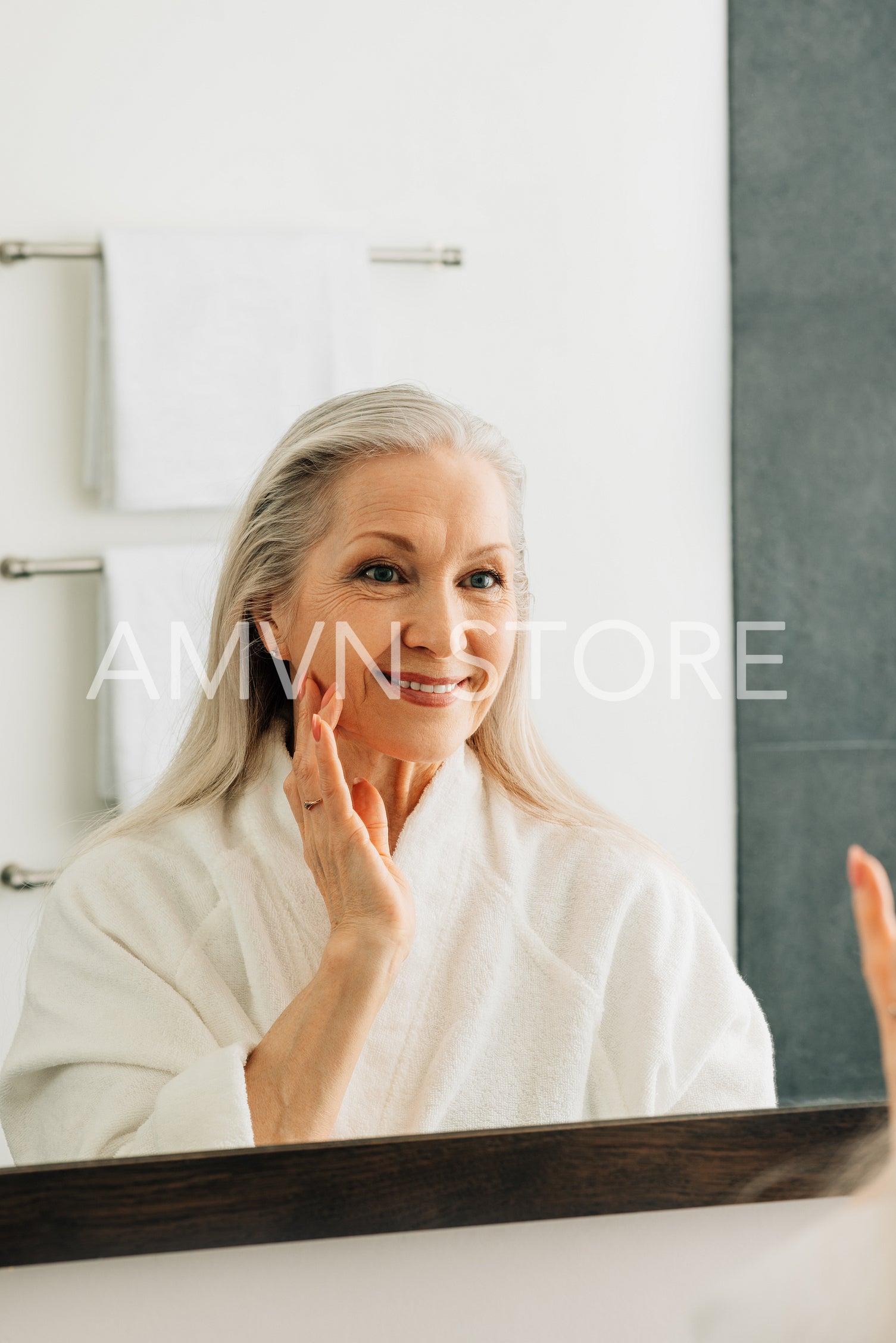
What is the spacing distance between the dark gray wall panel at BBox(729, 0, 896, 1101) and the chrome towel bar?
19.4 inches

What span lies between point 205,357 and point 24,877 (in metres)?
0.40

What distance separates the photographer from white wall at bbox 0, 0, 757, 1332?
0.79 meters

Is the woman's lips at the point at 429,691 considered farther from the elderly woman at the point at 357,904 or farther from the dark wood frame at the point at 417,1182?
the dark wood frame at the point at 417,1182

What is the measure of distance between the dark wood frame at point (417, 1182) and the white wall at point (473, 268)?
154 millimetres

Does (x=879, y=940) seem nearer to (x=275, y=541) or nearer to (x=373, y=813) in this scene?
(x=373, y=813)

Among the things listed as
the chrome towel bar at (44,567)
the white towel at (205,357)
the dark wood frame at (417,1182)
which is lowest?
the dark wood frame at (417,1182)

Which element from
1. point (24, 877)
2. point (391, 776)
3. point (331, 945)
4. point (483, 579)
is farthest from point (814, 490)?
point (24, 877)

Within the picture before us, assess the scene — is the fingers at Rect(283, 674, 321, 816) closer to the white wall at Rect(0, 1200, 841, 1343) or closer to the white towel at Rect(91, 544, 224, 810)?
the white towel at Rect(91, 544, 224, 810)

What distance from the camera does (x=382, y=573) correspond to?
2.71 ft

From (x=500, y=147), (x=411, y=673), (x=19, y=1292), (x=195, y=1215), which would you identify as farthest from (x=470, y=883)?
(x=500, y=147)

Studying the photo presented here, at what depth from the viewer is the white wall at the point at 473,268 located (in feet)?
2.60

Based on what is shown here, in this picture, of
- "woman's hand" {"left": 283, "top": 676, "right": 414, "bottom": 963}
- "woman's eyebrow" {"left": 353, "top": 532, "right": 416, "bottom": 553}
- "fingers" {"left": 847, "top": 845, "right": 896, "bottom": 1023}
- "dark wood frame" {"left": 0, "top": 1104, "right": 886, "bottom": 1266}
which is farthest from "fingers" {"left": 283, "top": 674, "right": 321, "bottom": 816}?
"fingers" {"left": 847, "top": 845, "right": 896, "bottom": 1023}

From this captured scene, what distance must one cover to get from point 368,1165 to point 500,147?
76cm

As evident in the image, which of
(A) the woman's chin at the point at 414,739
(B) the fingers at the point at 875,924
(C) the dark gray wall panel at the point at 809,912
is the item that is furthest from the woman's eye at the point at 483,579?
(B) the fingers at the point at 875,924
